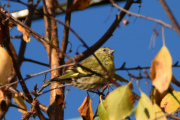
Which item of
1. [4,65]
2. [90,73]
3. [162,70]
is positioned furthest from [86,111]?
[162,70]

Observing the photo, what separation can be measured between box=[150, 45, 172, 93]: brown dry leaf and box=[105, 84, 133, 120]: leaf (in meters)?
0.24

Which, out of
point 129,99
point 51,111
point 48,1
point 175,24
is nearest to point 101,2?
point 48,1

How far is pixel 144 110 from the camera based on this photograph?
1507 millimetres

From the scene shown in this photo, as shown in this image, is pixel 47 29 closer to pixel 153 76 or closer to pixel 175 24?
pixel 153 76

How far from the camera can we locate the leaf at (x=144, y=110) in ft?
4.92

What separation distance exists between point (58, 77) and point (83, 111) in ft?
1.40

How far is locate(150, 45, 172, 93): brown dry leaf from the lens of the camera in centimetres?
134

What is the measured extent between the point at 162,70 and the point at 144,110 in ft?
0.82

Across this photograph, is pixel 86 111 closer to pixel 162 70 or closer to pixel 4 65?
pixel 4 65

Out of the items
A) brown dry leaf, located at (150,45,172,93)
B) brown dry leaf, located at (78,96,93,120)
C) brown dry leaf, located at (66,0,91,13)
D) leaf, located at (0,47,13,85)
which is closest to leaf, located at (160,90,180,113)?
brown dry leaf, located at (150,45,172,93)

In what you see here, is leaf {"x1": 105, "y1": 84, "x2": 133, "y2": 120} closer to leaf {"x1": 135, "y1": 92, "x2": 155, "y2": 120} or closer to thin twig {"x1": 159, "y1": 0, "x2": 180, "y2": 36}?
leaf {"x1": 135, "y1": 92, "x2": 155, "y2": 120}

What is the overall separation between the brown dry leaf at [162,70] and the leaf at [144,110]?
177 mm

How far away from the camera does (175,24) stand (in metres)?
1.10

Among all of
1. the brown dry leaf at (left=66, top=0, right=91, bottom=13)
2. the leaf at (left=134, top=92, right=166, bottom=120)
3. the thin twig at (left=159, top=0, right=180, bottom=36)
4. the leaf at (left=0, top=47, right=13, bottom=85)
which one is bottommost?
the leaf at (left=134, top=92, right=166, bottom=120)
